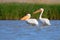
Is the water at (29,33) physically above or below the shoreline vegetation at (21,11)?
above

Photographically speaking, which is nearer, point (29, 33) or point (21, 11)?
point (29, 33)

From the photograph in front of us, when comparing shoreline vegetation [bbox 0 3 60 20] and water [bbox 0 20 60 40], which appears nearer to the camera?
water [bbox 0 20 60 40]

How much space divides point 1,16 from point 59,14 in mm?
2995

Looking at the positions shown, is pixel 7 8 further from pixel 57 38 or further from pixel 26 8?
pixel 57 38

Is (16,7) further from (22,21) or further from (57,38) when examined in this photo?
(57,38)

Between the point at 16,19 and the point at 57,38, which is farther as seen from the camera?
the point at 16,19

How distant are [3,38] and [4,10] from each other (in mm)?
7296

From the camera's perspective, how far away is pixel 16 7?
695 inches

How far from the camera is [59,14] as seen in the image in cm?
1745

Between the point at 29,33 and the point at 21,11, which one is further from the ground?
the point at 29,33

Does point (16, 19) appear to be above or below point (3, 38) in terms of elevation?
below

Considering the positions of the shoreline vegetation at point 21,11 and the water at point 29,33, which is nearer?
the water at point 29,33

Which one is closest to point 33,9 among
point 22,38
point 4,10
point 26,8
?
point 26,8

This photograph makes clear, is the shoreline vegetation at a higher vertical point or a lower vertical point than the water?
lower
